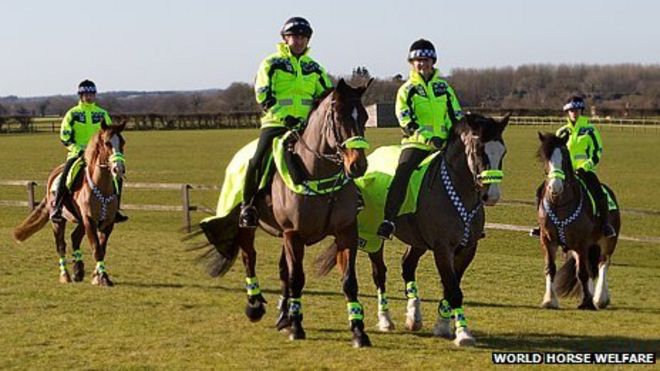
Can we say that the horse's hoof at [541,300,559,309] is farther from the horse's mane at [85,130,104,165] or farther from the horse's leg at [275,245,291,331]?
the horse's mane at [85,130,104,165]

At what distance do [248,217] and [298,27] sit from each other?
1842 millimetres

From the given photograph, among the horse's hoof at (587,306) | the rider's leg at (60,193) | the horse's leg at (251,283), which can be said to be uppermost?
the rider's leg at (60,193)

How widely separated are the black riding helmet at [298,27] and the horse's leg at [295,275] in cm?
188

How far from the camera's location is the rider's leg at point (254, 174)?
8570 millimetres

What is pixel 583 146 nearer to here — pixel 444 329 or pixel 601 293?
pixel 601 293

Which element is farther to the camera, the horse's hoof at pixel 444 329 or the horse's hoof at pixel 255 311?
the horse's hoof at pixel 255 311

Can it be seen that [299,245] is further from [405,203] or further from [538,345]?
[538,345]

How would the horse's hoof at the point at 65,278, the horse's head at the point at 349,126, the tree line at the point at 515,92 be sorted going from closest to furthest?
the horse's head at the point at 349,126 → the horse's hoof at the point at 65,278 → the tree line at the point at 515,92

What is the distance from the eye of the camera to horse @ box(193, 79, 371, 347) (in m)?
7.57

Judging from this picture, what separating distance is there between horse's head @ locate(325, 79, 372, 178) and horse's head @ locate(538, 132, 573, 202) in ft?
11.4

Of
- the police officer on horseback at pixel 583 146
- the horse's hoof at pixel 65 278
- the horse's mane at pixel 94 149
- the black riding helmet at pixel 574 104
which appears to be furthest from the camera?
the horse's hoof at pixel 65 278

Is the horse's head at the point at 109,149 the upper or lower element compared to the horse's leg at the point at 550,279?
upper

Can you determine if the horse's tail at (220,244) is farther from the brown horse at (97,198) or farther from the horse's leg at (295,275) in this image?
the brown horse at (97,198)

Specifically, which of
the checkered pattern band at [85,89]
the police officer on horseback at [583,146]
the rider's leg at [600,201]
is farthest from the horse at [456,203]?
the checkered pattern band at [85,89]
